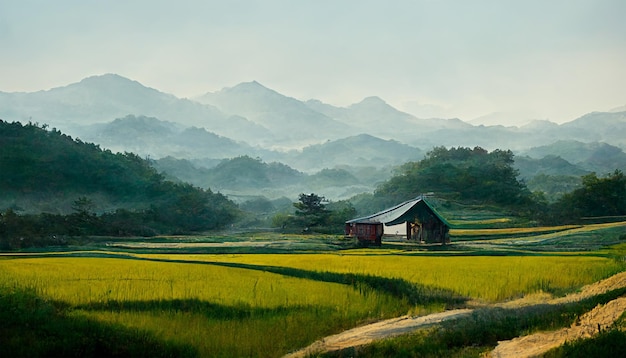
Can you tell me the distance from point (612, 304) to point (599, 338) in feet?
5.54

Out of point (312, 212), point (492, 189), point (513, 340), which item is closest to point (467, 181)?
point (492, 189)

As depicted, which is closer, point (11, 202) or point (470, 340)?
point (470, 340)

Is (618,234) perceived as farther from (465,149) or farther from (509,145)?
(509,145)

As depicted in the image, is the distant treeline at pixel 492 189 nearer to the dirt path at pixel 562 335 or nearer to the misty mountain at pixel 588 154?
the misty mountain at pixel 588 154

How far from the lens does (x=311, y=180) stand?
42.7 m

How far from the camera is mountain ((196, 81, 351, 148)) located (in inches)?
2344

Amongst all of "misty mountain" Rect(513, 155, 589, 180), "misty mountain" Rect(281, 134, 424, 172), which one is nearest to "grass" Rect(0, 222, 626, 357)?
"misty mountain" Rect(513, 155, 589, 180)

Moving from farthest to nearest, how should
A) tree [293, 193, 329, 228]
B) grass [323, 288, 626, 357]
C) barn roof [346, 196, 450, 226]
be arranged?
tree [293, 193, 329, 228] → barn roof [346, 196, 450, 226] → grass [323, 288, 626, 357]

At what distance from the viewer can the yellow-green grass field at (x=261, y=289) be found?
730cm

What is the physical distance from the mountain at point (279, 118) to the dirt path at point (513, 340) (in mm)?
49836

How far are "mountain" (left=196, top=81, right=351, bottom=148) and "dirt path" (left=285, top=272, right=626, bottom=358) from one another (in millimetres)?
49836

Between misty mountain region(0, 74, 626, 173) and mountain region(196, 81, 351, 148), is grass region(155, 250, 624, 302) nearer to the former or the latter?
misty mountain region(0, 74, 626, 173)

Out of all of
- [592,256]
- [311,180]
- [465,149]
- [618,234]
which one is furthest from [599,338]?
[311,180]

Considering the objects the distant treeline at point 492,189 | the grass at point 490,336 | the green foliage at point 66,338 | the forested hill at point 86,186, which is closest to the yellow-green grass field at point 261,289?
the green foliage at point 66,338
